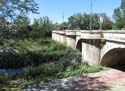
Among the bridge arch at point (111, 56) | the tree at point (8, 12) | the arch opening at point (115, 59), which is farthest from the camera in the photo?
the arch opening at point (115, 59)

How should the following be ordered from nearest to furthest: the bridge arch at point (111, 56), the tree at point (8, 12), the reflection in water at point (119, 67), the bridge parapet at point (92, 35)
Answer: the tree at point (8, 12) → the bridge arch at point (111, 56) → the bridge parapet at point (92, 35) → the reflection in water at point (119, 67)

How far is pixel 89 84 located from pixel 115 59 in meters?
7.41

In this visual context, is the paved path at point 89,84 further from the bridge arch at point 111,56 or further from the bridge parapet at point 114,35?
the bridge parapet at point 114,35

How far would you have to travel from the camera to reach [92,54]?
21.2 m

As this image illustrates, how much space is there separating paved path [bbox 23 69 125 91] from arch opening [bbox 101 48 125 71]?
321 cm

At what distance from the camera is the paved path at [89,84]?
14.7m

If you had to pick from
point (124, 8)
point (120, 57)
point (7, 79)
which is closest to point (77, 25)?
point (124, 8)

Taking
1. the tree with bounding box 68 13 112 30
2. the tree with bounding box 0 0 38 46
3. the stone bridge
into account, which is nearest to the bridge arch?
the stone bridge

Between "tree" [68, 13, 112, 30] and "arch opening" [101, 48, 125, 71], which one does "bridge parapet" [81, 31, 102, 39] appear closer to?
"arch opening" [101, 48, 125, 71]

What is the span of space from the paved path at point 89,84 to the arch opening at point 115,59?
3208 millimetres

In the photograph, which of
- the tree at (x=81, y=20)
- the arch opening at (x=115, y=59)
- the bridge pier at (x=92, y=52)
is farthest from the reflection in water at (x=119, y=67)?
the tree at (x=81, y=20)

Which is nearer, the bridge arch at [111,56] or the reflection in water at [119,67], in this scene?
the bridge arch at [111,56]

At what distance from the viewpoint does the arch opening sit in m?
21.1

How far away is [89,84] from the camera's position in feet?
50.9
